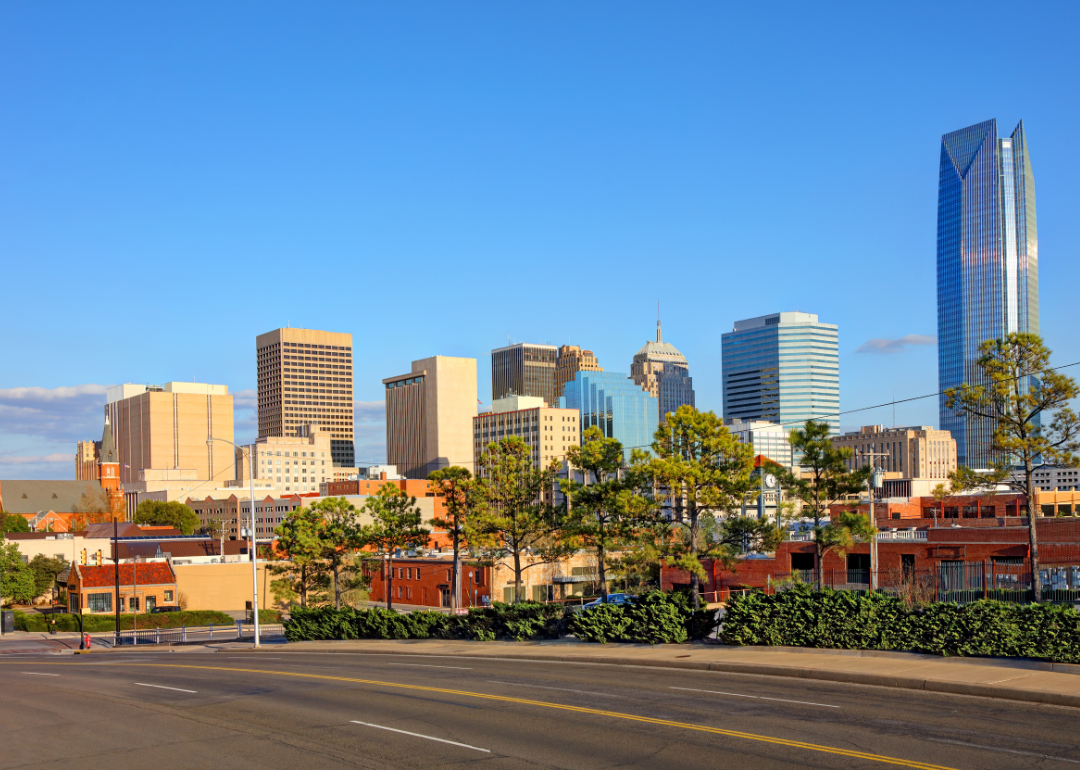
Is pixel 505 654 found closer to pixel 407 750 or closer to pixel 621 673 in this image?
pixel 621 673

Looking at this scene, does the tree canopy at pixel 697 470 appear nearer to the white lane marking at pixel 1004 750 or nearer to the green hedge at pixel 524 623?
the green hedge at pixel 524 623

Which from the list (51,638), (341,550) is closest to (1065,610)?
(341,550)

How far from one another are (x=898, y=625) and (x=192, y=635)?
197 ft

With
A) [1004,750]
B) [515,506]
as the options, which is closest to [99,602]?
[515,506]

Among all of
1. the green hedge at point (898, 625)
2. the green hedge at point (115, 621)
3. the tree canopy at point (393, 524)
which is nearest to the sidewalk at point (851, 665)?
the green hedge at point (898, 625)

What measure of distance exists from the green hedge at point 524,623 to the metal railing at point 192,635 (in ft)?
62.3

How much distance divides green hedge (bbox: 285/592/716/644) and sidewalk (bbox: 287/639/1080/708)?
0.70m

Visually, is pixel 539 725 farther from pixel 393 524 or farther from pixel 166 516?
pixel 166 516

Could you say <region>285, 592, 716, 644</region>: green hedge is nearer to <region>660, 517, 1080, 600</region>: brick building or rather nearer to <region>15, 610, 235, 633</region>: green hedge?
<region>660, 517, 1080, 600</region>: brick building

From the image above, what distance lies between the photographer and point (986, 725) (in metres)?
16.3

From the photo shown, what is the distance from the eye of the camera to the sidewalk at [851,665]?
62.5ft

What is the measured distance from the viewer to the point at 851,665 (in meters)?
22.6

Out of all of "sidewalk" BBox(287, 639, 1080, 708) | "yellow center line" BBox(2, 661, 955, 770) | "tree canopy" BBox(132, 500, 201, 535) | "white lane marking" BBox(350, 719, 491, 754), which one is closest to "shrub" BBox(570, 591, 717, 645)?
"sidewalk" BBox(287, 639, 1080, 708)

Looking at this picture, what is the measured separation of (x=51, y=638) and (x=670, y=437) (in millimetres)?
55818
